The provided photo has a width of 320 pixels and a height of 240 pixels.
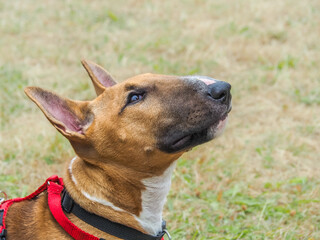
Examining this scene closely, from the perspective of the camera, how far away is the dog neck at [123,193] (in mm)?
3223

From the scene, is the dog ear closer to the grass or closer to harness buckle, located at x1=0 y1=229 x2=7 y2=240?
harness buckle, located at x1=0 y1=229 x2=7 y2=240

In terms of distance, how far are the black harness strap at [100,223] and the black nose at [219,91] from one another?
3.69 ft

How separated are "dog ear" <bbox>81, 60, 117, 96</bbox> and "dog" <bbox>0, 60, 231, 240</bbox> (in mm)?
544

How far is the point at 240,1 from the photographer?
34.6 feet

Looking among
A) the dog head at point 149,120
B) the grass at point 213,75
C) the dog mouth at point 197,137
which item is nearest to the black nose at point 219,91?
the dog head at point 149,120

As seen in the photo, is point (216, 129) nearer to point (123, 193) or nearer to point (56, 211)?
point (123, 193)

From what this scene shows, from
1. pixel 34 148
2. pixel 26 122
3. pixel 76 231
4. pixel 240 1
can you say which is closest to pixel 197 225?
pixel 76 231

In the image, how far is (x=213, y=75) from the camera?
7844 mm

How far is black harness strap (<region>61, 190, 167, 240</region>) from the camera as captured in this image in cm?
317

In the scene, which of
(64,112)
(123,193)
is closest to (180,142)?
(123,193)

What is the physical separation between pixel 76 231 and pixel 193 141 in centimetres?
103

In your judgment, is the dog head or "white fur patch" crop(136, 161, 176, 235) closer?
the dog head

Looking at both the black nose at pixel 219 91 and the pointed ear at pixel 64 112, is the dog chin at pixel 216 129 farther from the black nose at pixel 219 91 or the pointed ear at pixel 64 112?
the pointed ear at pixel 64 112

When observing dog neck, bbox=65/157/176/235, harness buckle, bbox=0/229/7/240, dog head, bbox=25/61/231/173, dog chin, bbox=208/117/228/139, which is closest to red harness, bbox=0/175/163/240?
harness buckle, bbox=0/229/7/240
